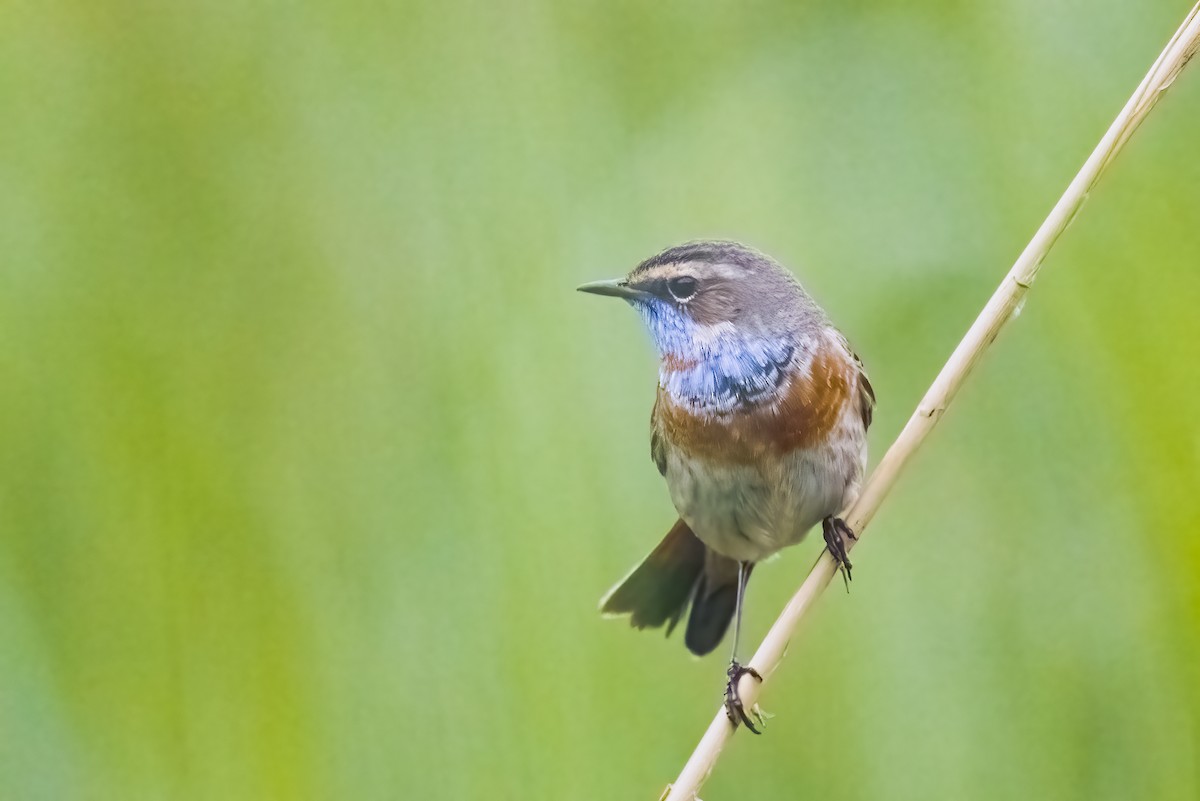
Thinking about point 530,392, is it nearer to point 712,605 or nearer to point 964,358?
point 712,605

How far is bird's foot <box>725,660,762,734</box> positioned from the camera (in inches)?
33.4

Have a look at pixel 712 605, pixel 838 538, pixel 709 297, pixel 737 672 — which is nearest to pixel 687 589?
pixel 712 605

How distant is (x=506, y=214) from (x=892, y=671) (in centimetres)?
60

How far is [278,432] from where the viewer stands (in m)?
1.12

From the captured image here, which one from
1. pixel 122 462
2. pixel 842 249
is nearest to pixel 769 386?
pixel 842 249

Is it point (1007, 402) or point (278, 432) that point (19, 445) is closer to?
point (278, 432)

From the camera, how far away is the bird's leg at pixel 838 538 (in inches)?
34.6

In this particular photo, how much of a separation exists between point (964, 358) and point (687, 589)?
1.53 feet

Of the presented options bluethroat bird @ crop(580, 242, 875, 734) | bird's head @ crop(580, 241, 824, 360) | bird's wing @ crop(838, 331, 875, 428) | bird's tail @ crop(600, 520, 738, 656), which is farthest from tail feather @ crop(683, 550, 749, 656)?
bird's head @ crop(580, 241, 824, 360)

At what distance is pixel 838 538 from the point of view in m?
0.93

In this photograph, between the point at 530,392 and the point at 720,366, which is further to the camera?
the point at 530,392

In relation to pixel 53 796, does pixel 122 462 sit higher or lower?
higher

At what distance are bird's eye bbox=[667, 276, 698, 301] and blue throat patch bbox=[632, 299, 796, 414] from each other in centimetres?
2

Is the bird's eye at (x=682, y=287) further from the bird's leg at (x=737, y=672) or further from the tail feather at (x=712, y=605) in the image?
the tail feather at (x=712, y=605)
